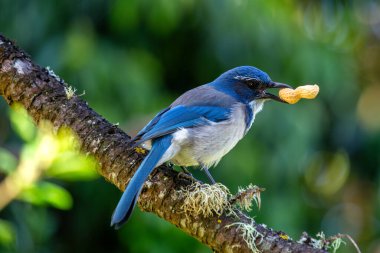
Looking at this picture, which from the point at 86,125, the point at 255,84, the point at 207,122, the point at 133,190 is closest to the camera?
the point at 133,190

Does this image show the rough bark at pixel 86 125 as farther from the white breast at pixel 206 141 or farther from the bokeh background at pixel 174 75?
the bokeh background at pixel 174 75

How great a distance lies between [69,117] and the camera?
142 inches

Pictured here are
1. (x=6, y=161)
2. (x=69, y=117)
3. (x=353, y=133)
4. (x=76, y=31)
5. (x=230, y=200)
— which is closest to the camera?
(x=6, y=161)

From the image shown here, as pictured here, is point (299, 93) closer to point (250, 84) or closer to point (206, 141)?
point (250, 84)

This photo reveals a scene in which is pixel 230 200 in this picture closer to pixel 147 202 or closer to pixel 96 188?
pixel 147 202

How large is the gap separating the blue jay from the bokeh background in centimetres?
184

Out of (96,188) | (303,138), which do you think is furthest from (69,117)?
(303,138)

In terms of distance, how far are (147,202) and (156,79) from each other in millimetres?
4254

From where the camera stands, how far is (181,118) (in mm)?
4539

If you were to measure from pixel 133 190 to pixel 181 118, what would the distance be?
1314 millimetres

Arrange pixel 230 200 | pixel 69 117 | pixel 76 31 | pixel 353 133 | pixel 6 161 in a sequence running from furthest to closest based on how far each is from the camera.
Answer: pixel 353 133 < pixel 76 31 < pixel 69 117 < pixel 230 200 < pixel 6 161

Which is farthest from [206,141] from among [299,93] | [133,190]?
[133,190]

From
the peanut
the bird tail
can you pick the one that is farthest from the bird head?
the bird tail

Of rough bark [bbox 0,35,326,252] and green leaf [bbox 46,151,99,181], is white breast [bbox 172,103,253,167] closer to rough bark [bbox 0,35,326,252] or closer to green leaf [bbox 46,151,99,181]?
rough bark [bbox 0,35,326,252]
